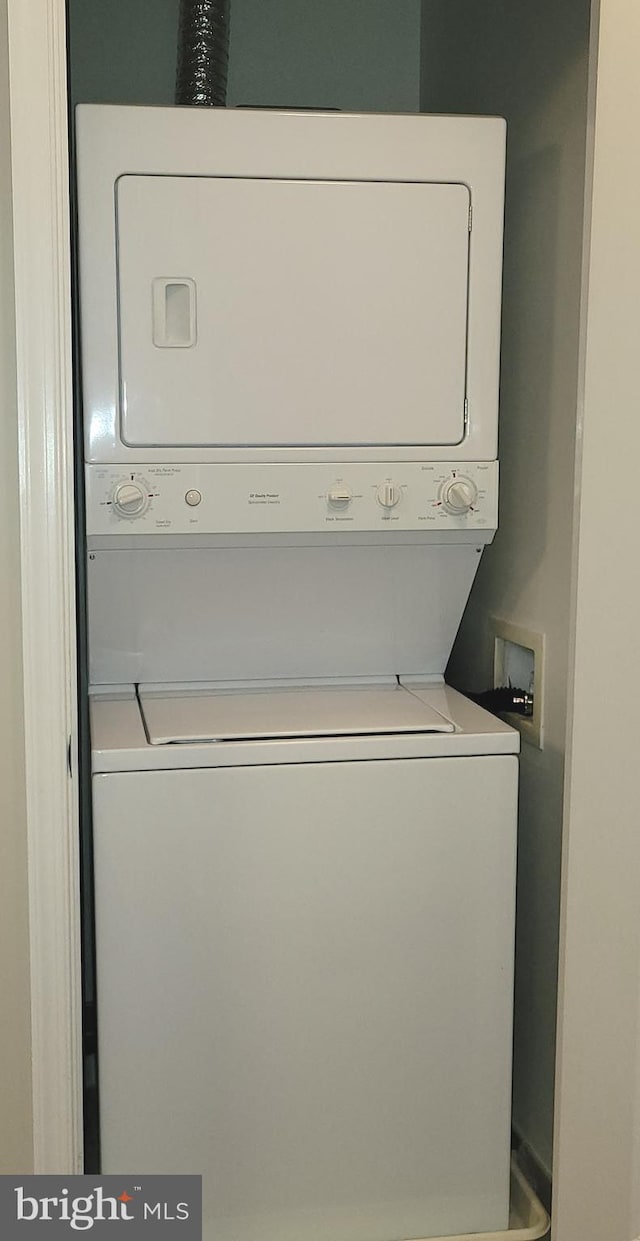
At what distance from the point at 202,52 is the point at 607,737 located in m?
1.28

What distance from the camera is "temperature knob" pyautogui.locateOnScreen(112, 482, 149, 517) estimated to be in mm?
1620

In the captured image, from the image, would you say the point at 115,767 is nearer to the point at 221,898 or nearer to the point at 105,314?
the point at 221,898

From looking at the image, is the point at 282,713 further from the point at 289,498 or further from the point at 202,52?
the point at 202,52

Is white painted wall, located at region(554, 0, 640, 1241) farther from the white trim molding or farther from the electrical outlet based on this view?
the white trim molding

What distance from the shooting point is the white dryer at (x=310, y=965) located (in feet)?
5.20

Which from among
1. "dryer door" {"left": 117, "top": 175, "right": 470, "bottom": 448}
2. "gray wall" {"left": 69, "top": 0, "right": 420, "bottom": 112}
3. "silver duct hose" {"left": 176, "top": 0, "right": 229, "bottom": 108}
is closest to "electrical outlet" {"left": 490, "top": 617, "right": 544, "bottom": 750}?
"dryer door" {"left": 117, "top": 175, "right": 470, "bottom": 448}

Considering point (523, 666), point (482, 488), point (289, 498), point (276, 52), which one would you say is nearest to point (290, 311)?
point (289, 498)

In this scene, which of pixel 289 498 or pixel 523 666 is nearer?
pixel 289 498

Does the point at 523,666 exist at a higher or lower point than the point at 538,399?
lower

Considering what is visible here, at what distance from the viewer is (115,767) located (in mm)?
1562

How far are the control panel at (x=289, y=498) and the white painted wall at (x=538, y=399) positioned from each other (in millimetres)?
121

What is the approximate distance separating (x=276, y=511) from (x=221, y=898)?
1.85 ft

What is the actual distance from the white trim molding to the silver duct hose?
633 mm

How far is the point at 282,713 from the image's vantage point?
1751 millimetres
